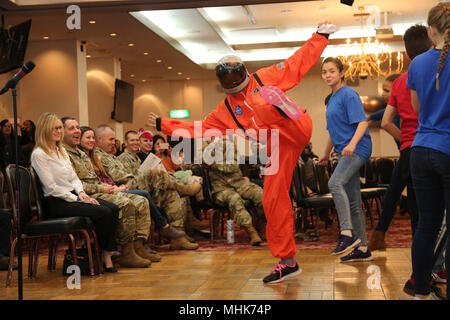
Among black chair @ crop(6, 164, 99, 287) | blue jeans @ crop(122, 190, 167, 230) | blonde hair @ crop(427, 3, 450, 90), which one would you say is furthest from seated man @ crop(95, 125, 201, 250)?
blonde hair @ crop(427, 3, 450, 90)

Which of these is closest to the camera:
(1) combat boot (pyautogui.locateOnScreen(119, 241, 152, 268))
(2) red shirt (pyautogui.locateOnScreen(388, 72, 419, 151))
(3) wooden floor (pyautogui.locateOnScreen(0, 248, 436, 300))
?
(3) wooden floor (pyautogui.locateOnScreen(0, 248, 436, 300))

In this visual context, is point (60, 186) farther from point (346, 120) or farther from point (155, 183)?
point (346, 120)

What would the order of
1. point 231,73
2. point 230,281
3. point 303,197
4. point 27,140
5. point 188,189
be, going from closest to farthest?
point 231,73 → point 230,281 → point 188,189 → point 303,197 → point 27,140

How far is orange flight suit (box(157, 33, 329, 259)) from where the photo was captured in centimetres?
338

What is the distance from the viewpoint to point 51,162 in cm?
399

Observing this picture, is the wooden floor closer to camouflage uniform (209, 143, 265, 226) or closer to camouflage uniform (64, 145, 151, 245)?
camouflage uniform (64, 145, 151, 245)

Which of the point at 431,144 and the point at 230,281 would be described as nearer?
the point at 431,144

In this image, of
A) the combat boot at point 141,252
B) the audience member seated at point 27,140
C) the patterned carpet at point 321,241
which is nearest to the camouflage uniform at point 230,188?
the patterned carpet at point 321,241

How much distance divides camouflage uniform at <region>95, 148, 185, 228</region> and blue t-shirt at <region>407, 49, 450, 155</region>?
3035 mm

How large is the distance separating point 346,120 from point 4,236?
112 inches

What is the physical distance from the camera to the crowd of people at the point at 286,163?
235cm

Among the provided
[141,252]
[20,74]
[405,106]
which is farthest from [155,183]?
[405,106]

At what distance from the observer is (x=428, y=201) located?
7.71 ft

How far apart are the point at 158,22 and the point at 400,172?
24.7 ft
